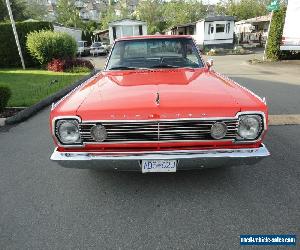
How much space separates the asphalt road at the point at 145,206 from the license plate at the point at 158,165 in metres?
0.48

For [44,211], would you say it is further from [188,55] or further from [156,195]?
[188,55]

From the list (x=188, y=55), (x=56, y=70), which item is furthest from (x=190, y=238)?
(x=56, y=70)

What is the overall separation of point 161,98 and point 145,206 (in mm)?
1243

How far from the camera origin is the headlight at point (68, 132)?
324cm

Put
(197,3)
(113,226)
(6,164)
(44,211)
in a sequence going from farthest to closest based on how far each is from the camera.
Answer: (197,3)
(6,164)
(44,211)
(113,226)

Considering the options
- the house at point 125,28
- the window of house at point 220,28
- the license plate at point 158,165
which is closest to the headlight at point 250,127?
the license plate at point 158,165

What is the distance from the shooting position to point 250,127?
323cm

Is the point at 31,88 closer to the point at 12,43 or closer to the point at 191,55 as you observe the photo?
the point at 191,55

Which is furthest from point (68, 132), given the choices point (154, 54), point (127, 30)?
point (127, 30)

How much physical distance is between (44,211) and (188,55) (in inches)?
131

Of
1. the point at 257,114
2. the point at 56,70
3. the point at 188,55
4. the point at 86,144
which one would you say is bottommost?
the point at 56,70

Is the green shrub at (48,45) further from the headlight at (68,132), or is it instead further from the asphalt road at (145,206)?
the headlight at (68,132)

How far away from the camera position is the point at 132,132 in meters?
3.17

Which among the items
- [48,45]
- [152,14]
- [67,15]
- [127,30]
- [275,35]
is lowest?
[127,30]
